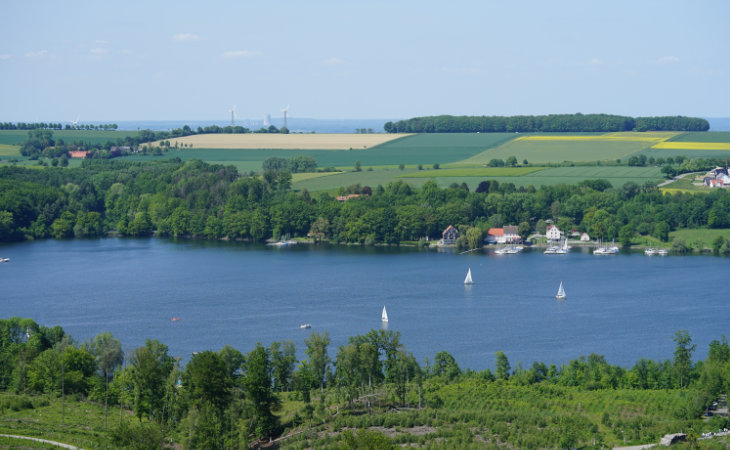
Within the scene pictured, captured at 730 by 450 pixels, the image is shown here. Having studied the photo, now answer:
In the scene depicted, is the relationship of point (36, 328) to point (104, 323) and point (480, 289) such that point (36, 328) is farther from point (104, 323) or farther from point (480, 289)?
point (480, 289)

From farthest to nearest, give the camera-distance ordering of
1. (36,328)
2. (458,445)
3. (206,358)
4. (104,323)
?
(104,323) → (36,328) → (206,358) → (458,445)

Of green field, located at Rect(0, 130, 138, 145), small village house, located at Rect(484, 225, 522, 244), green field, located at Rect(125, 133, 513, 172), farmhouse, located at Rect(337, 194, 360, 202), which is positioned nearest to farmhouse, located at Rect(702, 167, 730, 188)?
small village house, located at Rect(484, 225, 522, 244)

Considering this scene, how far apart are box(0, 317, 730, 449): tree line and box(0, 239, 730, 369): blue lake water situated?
2951 millimetres

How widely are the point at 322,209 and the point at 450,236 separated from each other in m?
8.97

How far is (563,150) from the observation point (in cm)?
9475

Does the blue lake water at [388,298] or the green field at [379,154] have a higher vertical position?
the green field at [379,154]

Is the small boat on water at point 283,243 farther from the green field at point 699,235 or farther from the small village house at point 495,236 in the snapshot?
the green field at point 699,235

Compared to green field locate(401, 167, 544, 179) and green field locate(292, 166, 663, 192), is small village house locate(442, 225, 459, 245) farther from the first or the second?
green field locate(401, 167, 544, 179)

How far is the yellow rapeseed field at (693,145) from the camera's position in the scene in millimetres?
92000

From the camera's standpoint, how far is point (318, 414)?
97.2 ft

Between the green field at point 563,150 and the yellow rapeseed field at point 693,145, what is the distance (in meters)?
1.62

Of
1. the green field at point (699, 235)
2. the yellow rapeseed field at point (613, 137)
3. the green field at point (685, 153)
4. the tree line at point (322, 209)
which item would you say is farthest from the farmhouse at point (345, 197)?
the yellow rapeseed field at point (613, 137)

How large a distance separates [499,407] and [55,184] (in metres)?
56.3

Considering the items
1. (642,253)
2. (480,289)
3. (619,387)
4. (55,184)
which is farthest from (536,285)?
(55,184)
